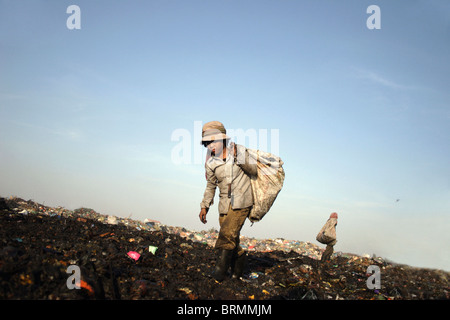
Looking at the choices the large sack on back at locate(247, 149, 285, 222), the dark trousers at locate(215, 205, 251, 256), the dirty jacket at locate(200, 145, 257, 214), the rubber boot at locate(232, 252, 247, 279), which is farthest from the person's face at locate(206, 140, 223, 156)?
the rubber boot at locate(232, 252, 247, 279)

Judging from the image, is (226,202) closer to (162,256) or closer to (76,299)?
(162,256)

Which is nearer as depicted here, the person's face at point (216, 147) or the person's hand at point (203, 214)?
the person's face at point (216, 147)

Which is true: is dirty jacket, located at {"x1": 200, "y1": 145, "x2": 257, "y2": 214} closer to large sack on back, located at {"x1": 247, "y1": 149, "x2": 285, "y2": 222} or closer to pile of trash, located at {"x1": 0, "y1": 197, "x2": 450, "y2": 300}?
large sack on back, located at {"x1": 247, "y1": 149, "x2": 285, "y2": 222}

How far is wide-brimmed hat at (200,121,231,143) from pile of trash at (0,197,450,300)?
2.12 metres

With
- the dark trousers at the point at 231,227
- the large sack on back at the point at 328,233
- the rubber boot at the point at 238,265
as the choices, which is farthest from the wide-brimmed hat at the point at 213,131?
the large sack on back at the point at 328,233

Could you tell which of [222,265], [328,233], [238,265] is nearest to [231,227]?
[222,265]

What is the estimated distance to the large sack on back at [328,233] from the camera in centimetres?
983

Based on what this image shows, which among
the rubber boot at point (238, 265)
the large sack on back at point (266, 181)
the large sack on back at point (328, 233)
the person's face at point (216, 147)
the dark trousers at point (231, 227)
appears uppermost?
the person's face at point (216, 147)

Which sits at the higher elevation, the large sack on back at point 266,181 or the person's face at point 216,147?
the person's face at point 216,147

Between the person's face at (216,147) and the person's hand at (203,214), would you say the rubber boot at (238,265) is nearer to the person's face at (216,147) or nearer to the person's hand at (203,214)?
the person's hand at (203,214)

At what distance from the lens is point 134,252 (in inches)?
214

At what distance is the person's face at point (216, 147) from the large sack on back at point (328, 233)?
625cm

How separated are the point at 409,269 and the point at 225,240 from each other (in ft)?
20.3
